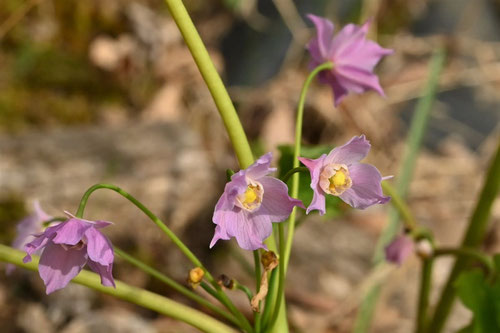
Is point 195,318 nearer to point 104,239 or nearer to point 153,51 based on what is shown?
point 104,239

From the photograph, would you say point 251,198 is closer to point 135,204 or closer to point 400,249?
point 135,204

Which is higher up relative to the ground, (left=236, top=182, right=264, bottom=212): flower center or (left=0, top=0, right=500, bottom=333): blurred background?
(left=236, top=182, right=264, bottom=212): flower center

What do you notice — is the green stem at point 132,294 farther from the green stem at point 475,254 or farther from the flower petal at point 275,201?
the green stem at point 475,254

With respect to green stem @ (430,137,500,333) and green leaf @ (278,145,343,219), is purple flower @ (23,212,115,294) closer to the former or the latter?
green leaf @ (278,145,343,219)

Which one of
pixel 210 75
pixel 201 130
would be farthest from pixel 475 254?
pixel 201 130

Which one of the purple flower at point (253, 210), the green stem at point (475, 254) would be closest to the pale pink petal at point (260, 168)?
the purple flower at point (253, 210)

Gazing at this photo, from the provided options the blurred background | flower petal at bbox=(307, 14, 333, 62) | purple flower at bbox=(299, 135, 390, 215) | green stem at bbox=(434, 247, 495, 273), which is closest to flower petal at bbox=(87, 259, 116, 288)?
purple flower at bbox=(299, 135, 390, 215)

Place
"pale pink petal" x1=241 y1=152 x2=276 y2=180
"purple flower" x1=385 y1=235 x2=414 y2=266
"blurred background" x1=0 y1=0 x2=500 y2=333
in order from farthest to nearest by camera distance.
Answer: "blurred background" x1=0 y1=0 x2=500 y2=333
"purple flower" x1=385 y1=235 x2=414 y2=266
"pale pink petal" x1=241 y1=152 x2=276 y2=180

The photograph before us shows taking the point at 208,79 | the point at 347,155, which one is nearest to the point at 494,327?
the point at 347,155
